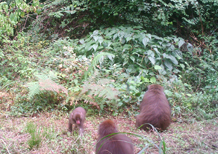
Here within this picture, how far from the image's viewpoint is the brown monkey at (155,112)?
157 inches

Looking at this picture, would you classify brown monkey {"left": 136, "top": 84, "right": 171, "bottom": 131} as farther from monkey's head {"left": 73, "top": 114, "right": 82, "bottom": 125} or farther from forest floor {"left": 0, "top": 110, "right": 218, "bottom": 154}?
monkey's head {"left": 73, "top": 114, "right": 82, "bottom": 125}

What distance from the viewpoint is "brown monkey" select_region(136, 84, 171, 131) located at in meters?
3.98

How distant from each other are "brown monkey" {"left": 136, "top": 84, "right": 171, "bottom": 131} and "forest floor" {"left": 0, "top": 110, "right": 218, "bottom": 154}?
0.58 ft

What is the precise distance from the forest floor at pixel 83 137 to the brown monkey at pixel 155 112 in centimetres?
18

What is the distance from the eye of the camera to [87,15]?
8336 millimetres

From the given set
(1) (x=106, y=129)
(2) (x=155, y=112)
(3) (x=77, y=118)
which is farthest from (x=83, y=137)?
(2) (x=155, y=112)

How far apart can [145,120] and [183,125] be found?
3.38 feet

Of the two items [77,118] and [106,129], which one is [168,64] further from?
[106,129]

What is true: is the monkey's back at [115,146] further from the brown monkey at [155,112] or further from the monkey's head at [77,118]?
the brown monkey at [155,112]

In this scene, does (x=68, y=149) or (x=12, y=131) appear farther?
(x=12, y=131)

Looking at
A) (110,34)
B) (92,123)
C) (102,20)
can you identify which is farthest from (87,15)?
(92,123)

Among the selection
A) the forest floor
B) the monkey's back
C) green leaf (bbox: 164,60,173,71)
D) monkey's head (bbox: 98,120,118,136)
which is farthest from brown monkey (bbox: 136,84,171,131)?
green leaf (bbox: 164,60,173,71)

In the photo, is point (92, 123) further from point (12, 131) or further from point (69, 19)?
point (69, 19)

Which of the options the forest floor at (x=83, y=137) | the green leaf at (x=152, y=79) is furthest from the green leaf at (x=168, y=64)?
the forest floor at (x=83, y=137)
